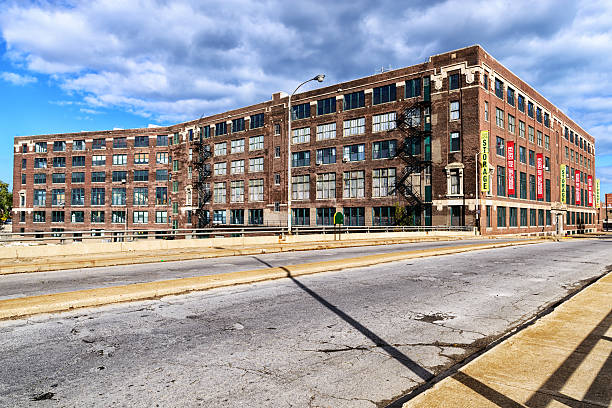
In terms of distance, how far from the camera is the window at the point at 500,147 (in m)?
48.3

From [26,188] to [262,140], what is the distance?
2004 inches

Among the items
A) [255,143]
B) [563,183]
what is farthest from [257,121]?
[563,183]

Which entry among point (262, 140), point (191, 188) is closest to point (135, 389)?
point (262, 140)

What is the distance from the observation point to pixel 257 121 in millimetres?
64188

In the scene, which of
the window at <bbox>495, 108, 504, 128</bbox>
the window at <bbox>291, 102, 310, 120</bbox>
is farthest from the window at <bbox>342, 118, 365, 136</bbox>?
the window at <bbox>495, 108, 504, 128</bbox>

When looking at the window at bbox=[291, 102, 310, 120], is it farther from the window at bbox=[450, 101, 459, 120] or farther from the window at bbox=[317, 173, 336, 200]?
the window at bbox=[450, 101, 459, 120]

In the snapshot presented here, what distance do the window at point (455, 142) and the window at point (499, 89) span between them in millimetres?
8386

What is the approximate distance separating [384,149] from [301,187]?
45.3ft

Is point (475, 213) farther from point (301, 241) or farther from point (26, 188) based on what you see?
point (26, 188)

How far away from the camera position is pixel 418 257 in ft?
56.0

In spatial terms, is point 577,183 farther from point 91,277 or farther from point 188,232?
point 91,277

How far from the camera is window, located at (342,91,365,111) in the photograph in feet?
176

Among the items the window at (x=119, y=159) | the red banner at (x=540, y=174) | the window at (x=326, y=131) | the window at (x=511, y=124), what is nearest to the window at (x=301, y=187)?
the window at (x=326, y=131)

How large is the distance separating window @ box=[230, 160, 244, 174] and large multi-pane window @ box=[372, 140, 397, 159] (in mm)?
23585
